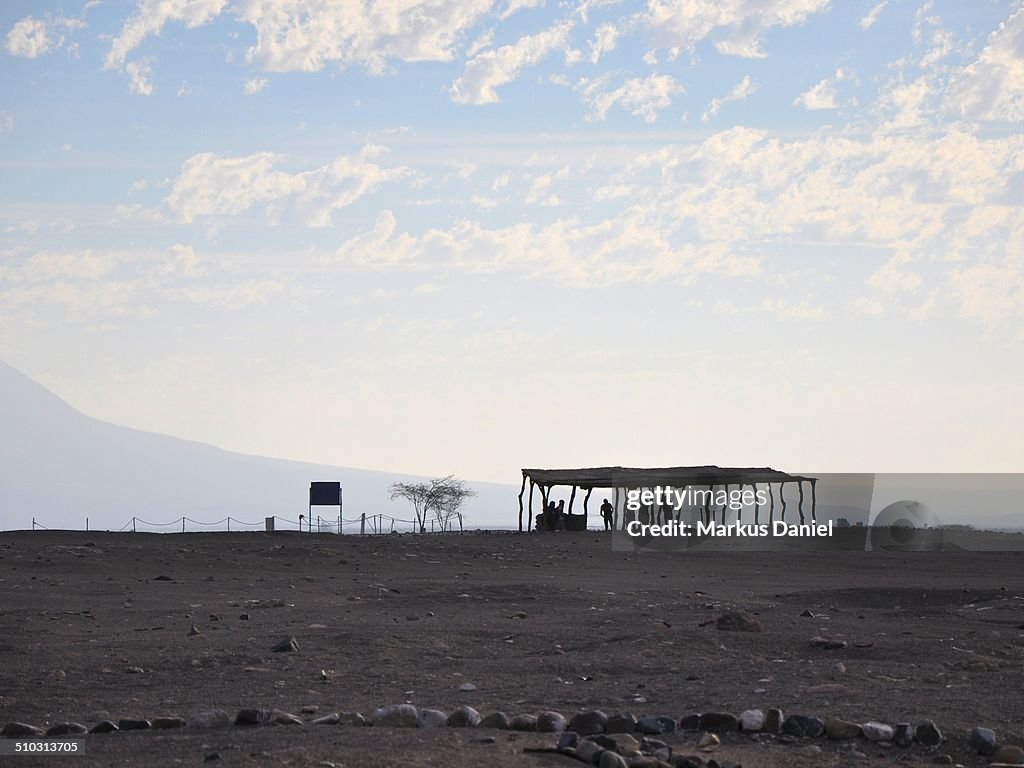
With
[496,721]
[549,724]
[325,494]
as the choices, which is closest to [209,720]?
[496,721]

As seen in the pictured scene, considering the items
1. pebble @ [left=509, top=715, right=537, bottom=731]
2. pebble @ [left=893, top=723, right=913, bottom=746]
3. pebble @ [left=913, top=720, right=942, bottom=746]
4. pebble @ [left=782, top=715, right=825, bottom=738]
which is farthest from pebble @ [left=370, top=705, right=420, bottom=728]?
pebble @ [left=913, top=720, right=942, bottom=746]

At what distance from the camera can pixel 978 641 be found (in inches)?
496

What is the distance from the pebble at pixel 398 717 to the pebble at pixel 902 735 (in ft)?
9.17

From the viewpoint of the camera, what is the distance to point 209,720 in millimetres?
8047

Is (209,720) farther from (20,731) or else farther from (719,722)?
(719,722)

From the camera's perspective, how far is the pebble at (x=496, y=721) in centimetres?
797

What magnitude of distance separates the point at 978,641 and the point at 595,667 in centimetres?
399

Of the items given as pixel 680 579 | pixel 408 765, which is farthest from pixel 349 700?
pixel 680 579

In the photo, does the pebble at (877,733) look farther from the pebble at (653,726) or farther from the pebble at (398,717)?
the pebble at (398,717)

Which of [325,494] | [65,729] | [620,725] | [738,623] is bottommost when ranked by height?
[65,729]

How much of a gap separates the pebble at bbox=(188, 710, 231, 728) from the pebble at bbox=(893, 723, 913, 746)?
3.92 m

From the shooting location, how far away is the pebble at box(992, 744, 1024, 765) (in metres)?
7.27

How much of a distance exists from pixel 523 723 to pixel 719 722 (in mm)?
1172

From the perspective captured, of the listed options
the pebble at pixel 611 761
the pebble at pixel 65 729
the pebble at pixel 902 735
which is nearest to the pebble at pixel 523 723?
the pebble at pixel 611 761
